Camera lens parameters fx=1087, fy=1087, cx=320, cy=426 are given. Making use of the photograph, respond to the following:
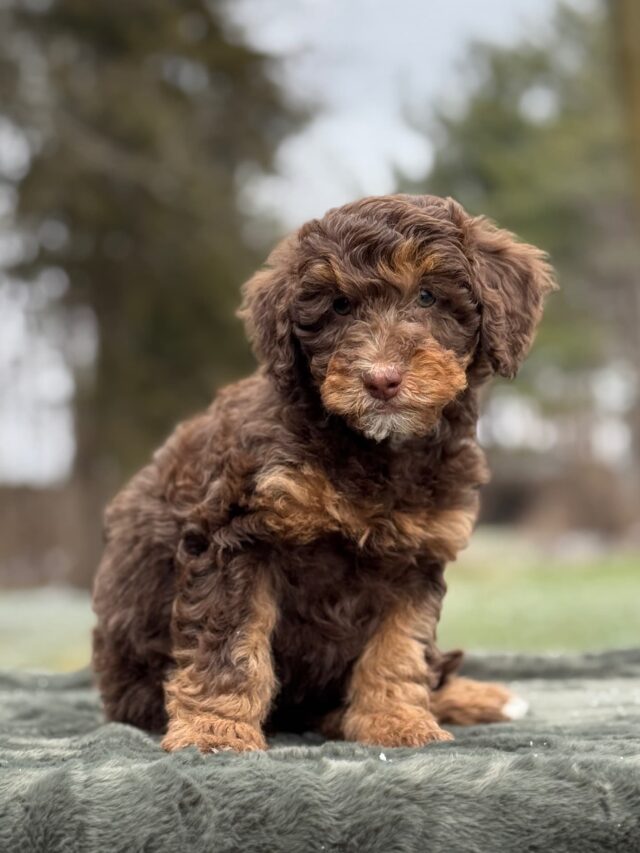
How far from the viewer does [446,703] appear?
4.40 m

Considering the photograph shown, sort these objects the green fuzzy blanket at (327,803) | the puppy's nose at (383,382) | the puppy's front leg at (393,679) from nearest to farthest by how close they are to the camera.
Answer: the green fuzzy blanket at (327,803)
the puppy's nose at (383,382)
the puppy's front leg at (393,679)

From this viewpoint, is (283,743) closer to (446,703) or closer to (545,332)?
(446,703)

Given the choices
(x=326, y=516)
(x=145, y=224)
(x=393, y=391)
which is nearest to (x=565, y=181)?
(x=145, y=224)

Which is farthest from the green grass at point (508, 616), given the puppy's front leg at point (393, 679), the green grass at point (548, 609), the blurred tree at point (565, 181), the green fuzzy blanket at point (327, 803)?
the blurred tree at point (565, 181)

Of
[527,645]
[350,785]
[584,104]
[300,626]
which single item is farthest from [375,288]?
[584,104]

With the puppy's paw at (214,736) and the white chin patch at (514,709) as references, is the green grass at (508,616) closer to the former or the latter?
the white chin patch at (514,709)

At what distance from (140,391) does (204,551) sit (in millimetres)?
10564

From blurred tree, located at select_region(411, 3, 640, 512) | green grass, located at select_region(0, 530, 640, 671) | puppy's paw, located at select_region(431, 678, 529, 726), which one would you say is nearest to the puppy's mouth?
puppy's paw, located at select_region(431, 678, 529, 726)

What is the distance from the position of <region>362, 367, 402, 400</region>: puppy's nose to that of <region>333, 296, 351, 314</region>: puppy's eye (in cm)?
34

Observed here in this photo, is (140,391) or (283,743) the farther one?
(140,391)

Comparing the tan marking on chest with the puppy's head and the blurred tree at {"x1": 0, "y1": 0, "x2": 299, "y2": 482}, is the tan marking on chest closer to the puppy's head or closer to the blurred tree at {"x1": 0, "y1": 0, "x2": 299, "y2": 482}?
the puppy's head

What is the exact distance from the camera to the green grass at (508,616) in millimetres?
8461

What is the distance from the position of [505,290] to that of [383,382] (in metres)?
0.71

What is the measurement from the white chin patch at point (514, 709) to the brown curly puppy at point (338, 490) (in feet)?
1.90
